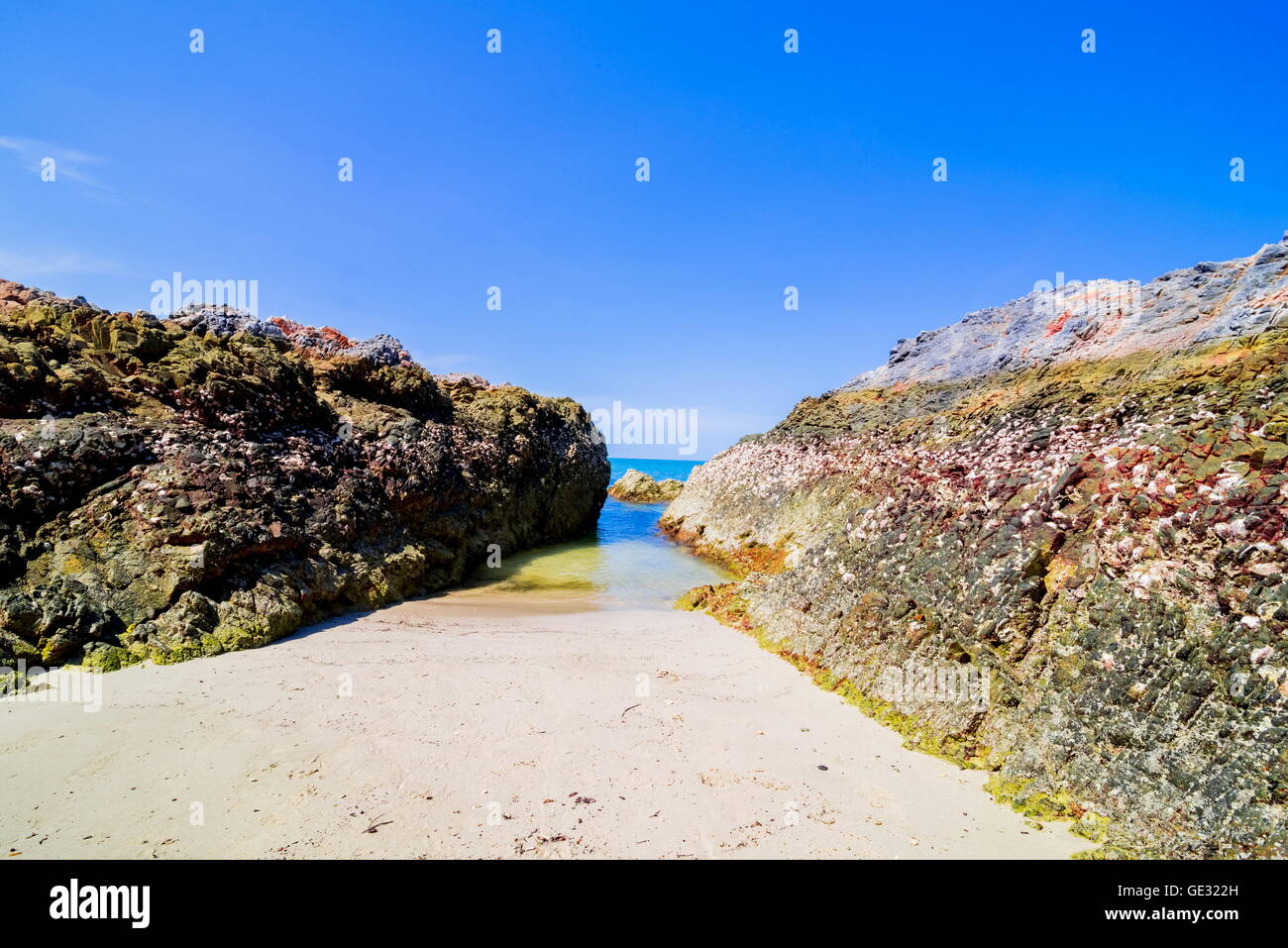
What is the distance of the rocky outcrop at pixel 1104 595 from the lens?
155 inches

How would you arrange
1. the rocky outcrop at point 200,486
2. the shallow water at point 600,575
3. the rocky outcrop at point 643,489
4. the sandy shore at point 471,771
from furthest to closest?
the rocky outcrop at point 643,489 < the shallow water at point 600,575 < the rocky outcrop at point 200,486 < the sandy shore at point 471,771

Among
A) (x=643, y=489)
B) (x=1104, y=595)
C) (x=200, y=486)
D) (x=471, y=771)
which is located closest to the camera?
(x=471, y=771)

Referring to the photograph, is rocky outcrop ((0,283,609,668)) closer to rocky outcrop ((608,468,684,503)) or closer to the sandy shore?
the sandy shore

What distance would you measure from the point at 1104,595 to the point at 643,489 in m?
40.1

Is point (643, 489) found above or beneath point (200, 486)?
beneath

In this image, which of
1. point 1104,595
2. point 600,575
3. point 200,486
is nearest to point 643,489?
point 600,575

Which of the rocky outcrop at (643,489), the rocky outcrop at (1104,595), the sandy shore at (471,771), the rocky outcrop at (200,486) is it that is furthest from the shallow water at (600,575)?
the rocky outcrop at (643,489)

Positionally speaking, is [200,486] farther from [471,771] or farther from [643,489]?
[643,489]

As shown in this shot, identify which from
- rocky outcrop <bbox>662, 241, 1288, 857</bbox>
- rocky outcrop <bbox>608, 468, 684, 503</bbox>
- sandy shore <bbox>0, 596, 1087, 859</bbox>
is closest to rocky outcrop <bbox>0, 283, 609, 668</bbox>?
sandy shore <bbox>0, 596, 1087, 859</bbox>

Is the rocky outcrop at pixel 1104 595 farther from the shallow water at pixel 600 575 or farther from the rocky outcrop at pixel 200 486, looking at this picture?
the rocky outcrop at pixel 200 486

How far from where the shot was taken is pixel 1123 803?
3.99 m

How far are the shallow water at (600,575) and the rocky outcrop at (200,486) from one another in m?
1.34

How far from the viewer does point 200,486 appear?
351 inches
